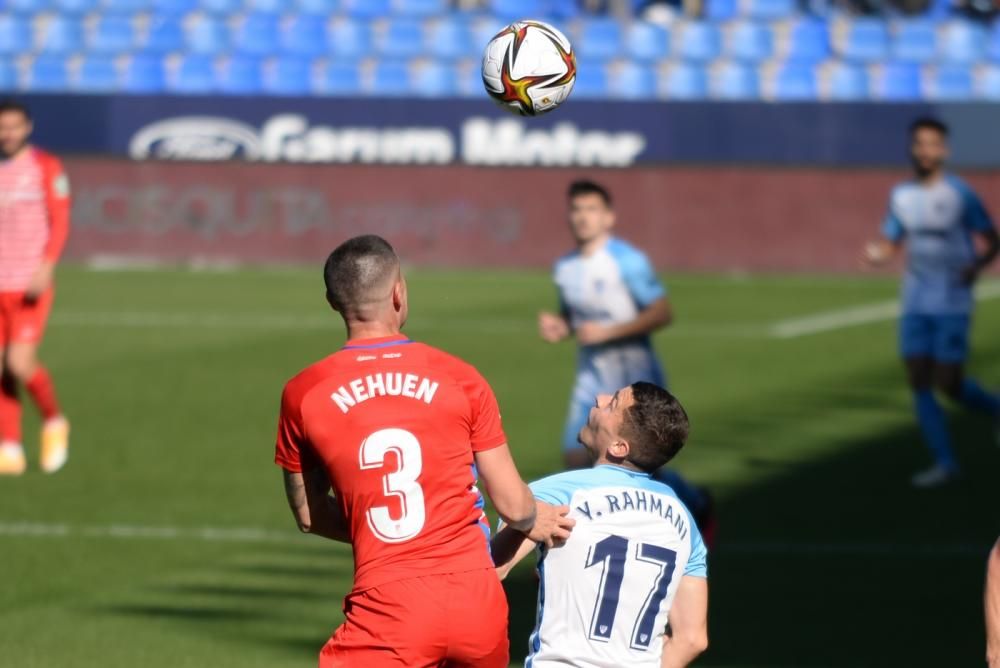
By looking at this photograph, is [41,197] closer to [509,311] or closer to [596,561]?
[596,561]

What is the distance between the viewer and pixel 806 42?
92.0 feet

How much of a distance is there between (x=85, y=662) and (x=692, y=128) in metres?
18.0

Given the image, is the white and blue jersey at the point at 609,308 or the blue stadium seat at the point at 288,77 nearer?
the white and blue jersey at the point at 609,308

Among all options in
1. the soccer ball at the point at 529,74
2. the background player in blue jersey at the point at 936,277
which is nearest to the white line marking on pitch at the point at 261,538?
the background player in blue jersey at the point at 936,277

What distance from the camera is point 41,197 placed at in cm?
1133

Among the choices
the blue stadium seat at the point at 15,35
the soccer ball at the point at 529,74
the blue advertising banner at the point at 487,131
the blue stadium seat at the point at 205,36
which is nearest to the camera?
the soccer ball at the point at 529,74

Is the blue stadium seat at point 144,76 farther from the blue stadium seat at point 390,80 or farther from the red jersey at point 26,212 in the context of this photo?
the red jersey at point 26,212

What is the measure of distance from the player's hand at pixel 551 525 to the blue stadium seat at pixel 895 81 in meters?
23.5

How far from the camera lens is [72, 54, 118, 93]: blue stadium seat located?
92.4 ft

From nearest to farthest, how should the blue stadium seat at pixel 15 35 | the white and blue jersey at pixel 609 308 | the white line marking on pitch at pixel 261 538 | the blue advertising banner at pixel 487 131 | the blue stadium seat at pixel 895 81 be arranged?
1. the white and blue jersey at pixel 609 308
2. the white line marking on pitch at pixel 261 538
3. the blue advertising banner at pixel 487 131
4. the blue stadium seat at pixel 895 81
5. the blue stadium seat at pixel 15 35

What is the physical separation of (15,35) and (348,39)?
575cm

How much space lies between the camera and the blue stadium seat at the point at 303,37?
2873 cm

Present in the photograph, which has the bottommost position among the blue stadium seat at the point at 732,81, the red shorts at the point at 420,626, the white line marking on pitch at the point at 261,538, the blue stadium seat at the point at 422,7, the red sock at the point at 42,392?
the white line marking on pitch at the point at 261,538

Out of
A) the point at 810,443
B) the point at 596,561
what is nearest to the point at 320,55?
the point at 810,443
